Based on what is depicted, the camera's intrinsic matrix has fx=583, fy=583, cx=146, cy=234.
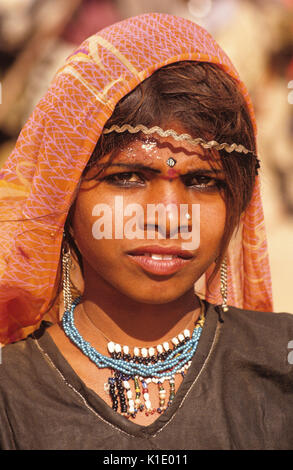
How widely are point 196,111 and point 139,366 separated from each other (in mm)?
797

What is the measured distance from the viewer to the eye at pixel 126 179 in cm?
Result: 169

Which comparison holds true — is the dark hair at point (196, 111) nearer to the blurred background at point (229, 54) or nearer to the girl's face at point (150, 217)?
the girl's face at point (150, 217)

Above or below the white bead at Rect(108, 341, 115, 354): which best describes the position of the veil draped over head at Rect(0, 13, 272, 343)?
above

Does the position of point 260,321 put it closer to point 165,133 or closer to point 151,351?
point 151,351

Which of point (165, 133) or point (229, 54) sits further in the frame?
point (229, 54)

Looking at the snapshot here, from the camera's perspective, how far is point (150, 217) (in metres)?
1.64

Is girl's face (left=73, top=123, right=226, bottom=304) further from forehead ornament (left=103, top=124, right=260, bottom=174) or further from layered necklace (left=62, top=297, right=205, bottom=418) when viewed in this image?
layered necklace (left=62, top=297, right=205, bottom=418)

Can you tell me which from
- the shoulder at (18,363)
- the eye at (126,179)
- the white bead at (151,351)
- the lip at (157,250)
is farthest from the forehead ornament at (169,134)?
the shoulder at (18,363)

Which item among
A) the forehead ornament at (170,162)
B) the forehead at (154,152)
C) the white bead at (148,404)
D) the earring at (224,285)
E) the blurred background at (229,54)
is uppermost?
the blurred background at (229,54)

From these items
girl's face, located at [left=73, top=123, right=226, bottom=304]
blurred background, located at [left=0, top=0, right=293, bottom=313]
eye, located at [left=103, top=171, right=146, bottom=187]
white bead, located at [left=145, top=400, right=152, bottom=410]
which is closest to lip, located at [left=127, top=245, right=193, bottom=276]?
girl's face, located at [left=73, top=123, right=226, bottom=304]

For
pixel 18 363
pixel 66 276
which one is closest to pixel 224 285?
pixel 66 276

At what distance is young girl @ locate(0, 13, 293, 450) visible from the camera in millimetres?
1646

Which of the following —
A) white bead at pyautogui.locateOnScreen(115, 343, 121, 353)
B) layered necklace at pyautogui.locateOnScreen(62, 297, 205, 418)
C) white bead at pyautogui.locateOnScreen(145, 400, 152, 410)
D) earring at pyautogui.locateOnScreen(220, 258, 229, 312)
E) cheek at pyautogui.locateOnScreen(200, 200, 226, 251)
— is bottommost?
white bead at pyautogui.locateOnScreen(145, 400, 152, 410)
